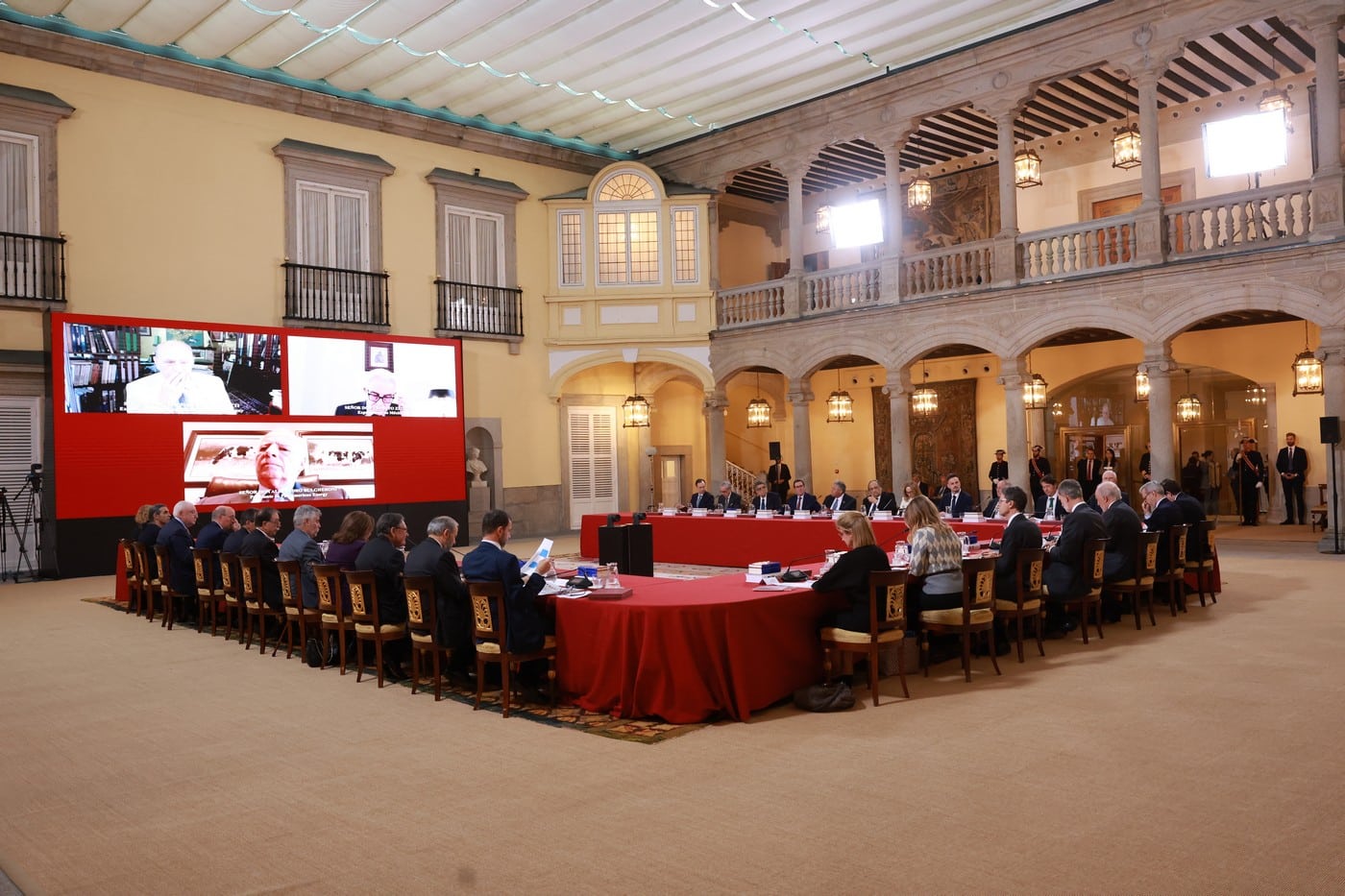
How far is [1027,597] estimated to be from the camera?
23.2ft

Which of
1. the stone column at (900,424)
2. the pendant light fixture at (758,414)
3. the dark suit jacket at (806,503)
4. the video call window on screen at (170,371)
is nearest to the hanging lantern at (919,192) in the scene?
the stone column at (900,424)

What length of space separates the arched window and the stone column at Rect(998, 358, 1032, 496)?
6706 mm

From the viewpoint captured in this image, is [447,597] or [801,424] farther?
[801,424]

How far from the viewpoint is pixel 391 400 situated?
52.2ft

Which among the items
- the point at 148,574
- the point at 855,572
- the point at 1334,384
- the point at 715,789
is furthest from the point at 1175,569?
the point at 148,574

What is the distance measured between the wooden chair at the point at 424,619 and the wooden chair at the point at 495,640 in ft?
1.09

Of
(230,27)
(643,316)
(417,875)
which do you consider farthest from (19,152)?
(417,875)

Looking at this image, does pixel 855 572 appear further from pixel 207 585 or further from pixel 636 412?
pixel 636 412

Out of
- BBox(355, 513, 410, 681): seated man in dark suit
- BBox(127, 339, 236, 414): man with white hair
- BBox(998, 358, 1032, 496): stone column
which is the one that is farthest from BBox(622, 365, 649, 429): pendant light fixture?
BBox(355, 513, 410, 681): seated man in dark suit

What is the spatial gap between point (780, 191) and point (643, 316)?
4357mm

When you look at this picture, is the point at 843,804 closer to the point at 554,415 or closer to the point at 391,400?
the point at 391,400

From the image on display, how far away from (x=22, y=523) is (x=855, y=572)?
11.8 metres

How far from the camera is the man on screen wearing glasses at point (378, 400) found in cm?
1553

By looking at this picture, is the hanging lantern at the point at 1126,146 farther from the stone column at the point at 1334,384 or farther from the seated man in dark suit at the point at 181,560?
the seated man in dark suit at the point at 181,560
